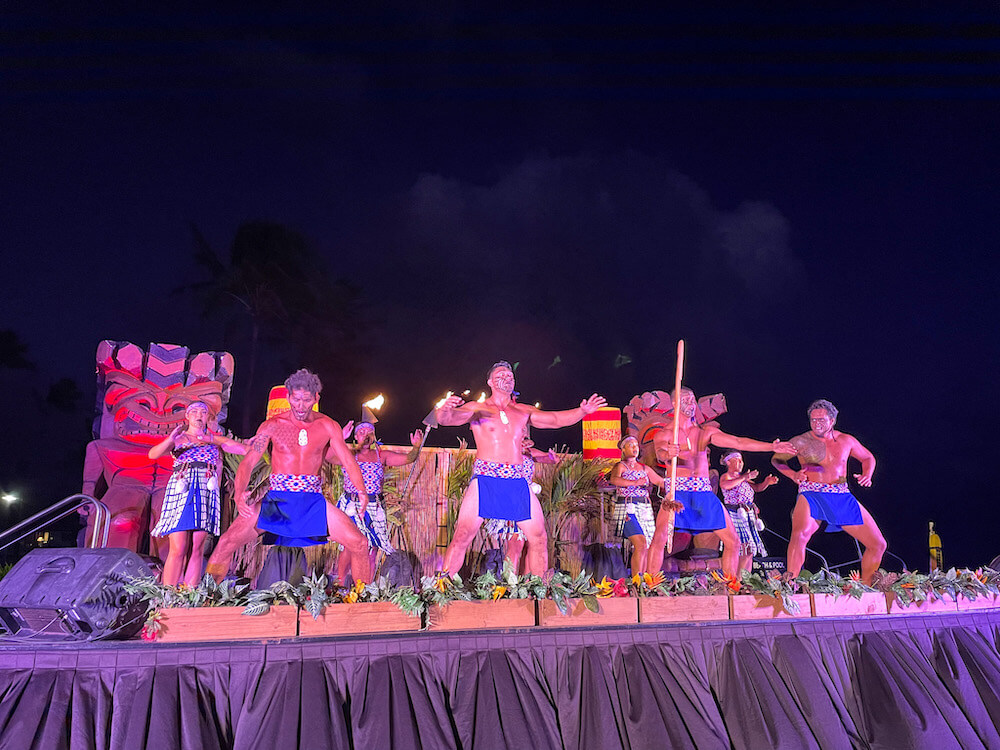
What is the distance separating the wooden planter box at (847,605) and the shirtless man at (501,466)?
1.44 m

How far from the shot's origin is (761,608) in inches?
136

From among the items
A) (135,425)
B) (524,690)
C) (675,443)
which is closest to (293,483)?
(524,690)

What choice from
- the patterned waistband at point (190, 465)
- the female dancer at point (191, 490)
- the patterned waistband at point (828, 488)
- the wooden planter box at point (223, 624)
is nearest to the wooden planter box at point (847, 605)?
the patterned waistband at point (828, 488)

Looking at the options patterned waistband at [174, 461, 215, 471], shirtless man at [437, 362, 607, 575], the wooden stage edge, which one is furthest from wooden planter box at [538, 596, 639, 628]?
patterned waistband at [174, 461, 215, 471]

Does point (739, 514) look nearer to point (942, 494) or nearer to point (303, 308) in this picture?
point (942, 494)

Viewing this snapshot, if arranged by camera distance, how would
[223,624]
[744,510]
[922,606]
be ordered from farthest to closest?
[744,510], [922,606], [223,624]

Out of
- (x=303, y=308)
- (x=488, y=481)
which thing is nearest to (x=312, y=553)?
(x=488, y=481)

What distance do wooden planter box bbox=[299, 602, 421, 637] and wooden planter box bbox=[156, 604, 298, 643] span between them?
0.06 m

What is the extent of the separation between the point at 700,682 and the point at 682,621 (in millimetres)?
302

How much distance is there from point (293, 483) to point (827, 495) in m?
3.45

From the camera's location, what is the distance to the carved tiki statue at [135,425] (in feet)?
20.8

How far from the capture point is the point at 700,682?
3.06 meters

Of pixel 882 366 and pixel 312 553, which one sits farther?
pixel 882 366

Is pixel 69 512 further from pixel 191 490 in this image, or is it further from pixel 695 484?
pixel 695 484
